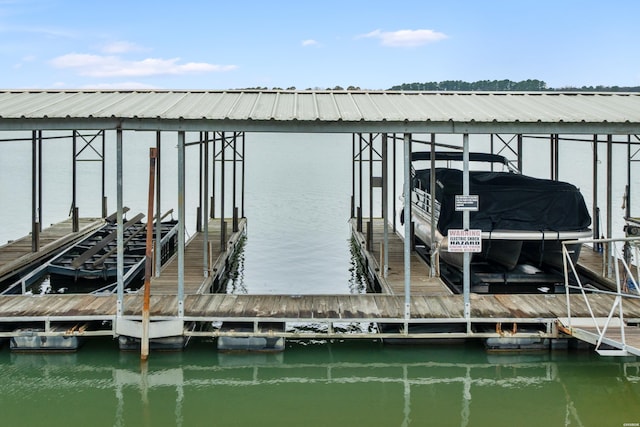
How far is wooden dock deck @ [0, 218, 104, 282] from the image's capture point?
1349 cm

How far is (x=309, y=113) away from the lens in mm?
10164

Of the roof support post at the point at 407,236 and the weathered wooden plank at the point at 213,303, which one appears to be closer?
the roof support post at the point at 407,236

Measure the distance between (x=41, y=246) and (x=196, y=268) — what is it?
14.9ft

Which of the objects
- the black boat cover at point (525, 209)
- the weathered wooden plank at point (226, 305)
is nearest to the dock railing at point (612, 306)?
the black boat cover at point (525, 209)

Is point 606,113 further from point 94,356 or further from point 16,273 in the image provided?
point 16,273

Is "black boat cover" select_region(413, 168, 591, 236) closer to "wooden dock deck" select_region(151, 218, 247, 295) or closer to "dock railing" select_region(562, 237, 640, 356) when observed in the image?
"dock railing" select_region(562, 237, 640, 356)

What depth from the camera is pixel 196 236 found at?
58.2 feet

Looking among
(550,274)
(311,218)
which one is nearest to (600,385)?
(550,274)

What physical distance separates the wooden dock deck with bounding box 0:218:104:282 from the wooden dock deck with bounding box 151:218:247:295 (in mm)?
3020

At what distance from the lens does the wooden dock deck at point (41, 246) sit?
44.3 ft

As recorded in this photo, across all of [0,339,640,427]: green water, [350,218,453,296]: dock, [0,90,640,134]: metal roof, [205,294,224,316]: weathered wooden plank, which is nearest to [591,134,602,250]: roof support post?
[0,90,640,134]: metal roof

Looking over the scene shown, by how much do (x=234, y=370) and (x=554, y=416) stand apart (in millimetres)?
4528

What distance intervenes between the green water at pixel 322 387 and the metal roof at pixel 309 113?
3.51 m

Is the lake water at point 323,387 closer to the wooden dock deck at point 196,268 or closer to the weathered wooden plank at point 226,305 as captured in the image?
the weathered wooden plank at point 226,305
